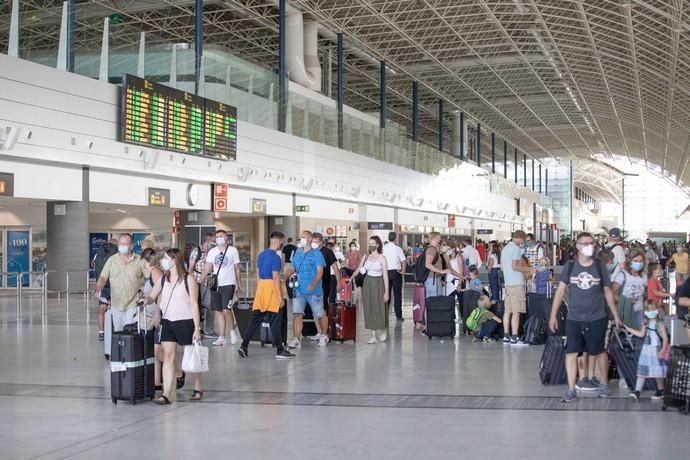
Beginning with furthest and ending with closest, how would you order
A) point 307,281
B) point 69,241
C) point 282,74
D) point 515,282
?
point 282,74 → point 69,241 → point 515,282 → point 307,281

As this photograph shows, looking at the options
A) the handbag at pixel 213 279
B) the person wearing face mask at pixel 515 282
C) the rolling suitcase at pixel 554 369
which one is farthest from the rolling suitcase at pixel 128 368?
the person wearing face mask at pixel 515 282

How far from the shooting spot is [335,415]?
326 inches

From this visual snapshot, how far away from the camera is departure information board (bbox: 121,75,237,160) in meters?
22.3

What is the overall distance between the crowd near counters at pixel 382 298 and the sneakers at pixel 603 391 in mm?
15

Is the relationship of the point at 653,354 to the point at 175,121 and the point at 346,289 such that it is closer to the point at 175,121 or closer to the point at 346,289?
the point at 346,289

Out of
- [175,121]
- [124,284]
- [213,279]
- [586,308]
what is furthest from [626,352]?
[175,121]

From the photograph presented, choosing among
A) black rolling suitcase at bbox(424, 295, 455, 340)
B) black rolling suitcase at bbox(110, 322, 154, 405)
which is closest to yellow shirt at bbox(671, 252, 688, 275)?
black rolling suitcase at bbox(424, 295, 455, 340)

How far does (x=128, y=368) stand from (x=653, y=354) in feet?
16.5

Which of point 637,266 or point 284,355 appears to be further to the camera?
point 284,355

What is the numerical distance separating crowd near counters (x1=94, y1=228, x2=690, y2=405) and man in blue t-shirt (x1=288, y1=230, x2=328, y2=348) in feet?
0.06

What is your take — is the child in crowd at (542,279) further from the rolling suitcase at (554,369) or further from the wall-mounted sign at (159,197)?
the wall-mounted sign at (159,197)

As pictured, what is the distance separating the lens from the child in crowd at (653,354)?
29.6 feet

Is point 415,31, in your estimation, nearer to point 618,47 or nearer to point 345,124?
point 345,124

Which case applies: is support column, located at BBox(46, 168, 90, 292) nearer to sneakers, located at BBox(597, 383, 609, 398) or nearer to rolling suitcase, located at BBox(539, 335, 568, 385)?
rolling suitcase, located at BBox(539, 335, 568, 385)
